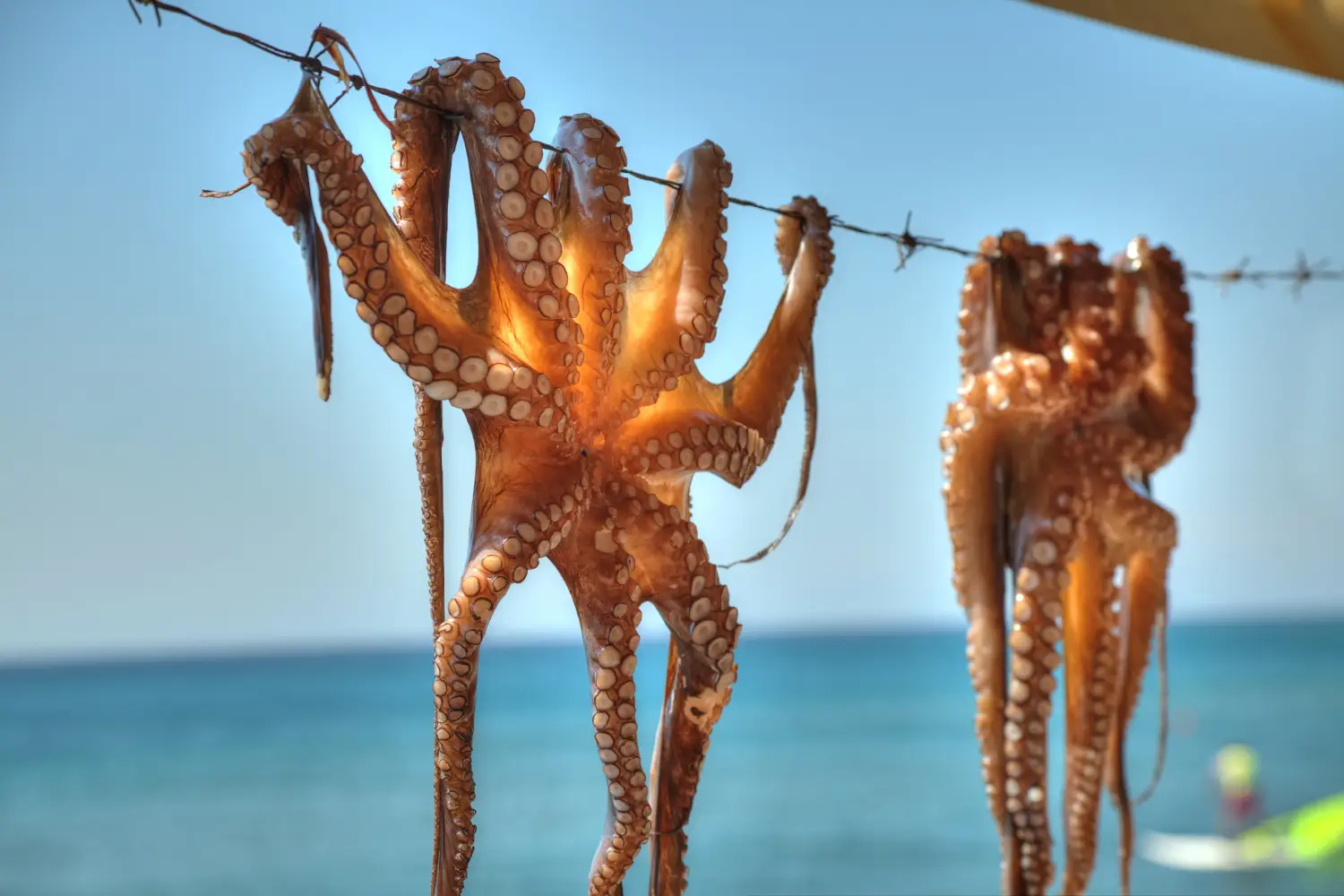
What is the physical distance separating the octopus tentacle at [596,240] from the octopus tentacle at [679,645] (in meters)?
0.12

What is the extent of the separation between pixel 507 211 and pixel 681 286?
323 millimetres

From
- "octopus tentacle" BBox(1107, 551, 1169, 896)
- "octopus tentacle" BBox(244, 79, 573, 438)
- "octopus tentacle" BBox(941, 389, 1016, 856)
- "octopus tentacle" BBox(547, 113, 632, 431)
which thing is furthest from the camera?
"octopus tentacle" BBox(1107, 551, 1169, 896)

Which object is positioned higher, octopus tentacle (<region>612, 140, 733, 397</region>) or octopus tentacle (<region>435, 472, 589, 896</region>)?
octopus tentacle (<region>612, 140, 733, 397</region>)

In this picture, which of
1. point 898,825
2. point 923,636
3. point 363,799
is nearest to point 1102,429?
point 898,825

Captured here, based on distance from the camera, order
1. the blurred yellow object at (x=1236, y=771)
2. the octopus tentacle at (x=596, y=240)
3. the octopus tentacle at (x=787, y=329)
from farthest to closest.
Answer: the blurred yellow object at (x=1236, y=771), the octopus tentacle at (x=787, y=329), the octopus tentacle at (x=596, y=240)

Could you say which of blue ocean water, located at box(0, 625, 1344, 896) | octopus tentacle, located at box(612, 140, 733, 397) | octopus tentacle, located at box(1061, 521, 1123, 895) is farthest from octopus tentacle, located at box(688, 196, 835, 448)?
blue ocean water, located at box(0, 625, 1344, 896)

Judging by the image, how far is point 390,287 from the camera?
1389 millimetres

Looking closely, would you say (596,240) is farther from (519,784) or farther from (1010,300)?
(519,784)

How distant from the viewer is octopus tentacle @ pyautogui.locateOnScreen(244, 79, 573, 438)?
53.1 inches

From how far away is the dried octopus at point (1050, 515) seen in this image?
210 centimetres

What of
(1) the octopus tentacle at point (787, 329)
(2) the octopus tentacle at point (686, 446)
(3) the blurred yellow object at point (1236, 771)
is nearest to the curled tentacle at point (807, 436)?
(1) the octopus tentacle at point (787, 329)

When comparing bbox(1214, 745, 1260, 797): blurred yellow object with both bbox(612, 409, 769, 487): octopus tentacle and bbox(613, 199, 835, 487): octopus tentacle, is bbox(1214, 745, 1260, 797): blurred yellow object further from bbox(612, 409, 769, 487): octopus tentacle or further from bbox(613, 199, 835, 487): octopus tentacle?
bbox(612, 409, 769, 487): octopus tentacle

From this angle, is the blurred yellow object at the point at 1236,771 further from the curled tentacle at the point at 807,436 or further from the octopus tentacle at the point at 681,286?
the octopus tentacle at the point at 681,286

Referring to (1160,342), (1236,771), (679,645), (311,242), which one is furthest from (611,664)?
(1236,771)
